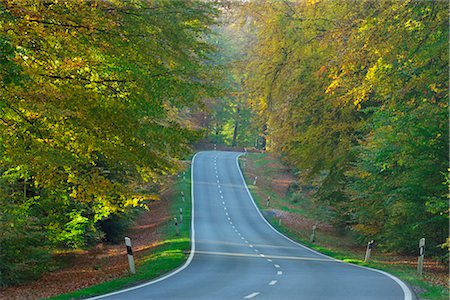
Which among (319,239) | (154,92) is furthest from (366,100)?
(319,239)

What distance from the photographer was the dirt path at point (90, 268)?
14.0 meters

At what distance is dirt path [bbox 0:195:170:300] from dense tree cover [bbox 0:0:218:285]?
1.15m

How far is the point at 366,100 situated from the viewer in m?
20.3

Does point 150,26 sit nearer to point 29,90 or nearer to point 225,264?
point 29,90

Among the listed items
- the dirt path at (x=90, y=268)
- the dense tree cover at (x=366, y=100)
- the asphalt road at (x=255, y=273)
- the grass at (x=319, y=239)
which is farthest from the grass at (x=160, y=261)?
the dense tree cover at (x=366, y=100)

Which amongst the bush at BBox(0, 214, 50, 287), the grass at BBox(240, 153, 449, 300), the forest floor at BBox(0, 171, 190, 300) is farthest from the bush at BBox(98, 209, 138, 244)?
the bush at BBox(0, 214, 50, 287)

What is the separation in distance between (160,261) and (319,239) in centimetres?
1565

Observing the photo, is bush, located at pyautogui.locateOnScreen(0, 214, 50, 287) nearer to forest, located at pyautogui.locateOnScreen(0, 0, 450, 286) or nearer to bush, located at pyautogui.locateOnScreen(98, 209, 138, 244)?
forest, located at pyautogui.locateOnScreen(0, 0, 450, 286)

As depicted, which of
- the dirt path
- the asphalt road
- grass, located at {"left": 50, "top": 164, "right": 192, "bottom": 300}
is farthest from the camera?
the dirt path

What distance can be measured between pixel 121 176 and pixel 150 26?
1030cm

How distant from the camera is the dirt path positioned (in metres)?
14.0

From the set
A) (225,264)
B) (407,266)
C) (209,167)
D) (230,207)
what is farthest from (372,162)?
(209,167)

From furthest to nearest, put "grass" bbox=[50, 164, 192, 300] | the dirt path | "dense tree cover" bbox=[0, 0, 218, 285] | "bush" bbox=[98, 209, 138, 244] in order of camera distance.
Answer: "bush" bbox=[98, 209, 138, 244] < the dirt path < "grass" bbox=[50, 164, 192, 300] < "dense tree cover" bbox=[0, 0, 218, 285]

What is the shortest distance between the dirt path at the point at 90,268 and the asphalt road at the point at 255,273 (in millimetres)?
2129
